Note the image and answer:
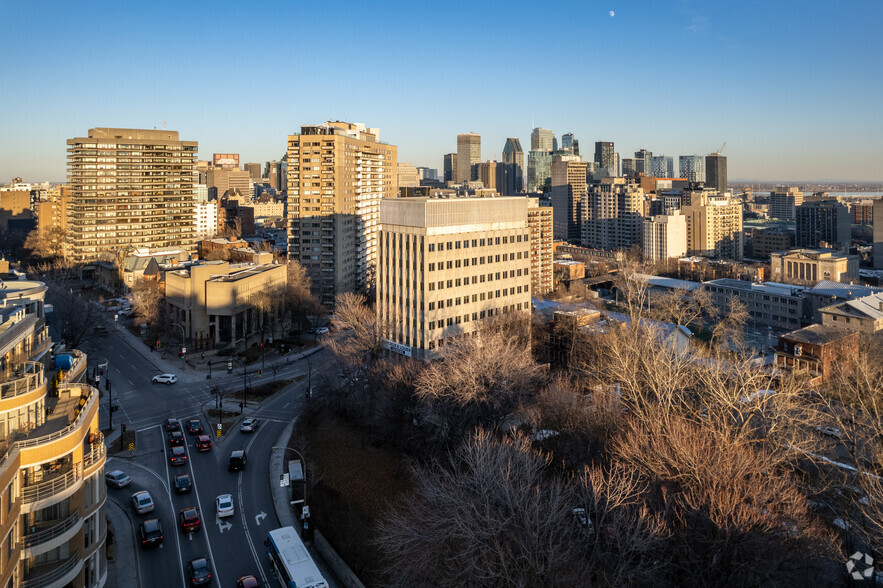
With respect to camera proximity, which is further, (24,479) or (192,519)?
(192,519)

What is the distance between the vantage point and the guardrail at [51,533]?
17.8m

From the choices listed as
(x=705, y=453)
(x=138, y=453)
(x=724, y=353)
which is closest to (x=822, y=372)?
(x=724, y=353)

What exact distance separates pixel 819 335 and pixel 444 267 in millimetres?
33066

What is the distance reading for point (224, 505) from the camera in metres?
29.1

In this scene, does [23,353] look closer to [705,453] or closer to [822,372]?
[705,453]

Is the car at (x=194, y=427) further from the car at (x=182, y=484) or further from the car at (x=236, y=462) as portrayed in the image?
the car at (x=182, y=484)

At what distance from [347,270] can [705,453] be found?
6894 centimetres

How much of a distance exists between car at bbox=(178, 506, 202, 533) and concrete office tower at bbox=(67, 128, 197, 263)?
9077 cm

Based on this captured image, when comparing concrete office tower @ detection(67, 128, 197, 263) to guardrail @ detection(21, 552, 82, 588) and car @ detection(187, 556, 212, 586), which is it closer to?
car @ detection(187, 556, 212, 586)

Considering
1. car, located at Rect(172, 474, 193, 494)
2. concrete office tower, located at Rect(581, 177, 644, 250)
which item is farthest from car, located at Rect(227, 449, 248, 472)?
concrete office tower, located at Rect(581, 177, 644, 250)

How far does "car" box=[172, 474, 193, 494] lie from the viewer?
30.8m

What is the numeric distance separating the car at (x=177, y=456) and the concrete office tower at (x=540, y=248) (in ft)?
236

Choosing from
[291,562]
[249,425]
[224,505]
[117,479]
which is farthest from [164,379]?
[291,562]

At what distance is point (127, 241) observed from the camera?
11144cm
